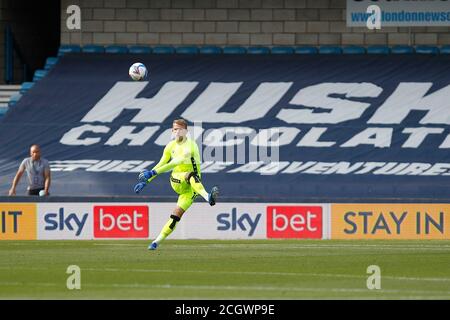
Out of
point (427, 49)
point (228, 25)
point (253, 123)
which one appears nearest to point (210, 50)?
point (228, 25)

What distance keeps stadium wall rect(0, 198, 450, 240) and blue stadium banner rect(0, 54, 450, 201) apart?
2568mm

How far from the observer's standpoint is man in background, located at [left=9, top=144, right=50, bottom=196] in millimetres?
24766

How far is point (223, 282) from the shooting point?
13.8m

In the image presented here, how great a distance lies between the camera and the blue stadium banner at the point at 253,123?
1090 inches

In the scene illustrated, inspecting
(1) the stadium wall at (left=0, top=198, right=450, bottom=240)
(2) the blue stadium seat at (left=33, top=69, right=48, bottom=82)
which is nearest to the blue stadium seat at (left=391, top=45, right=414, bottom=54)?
(1) the stadium wall at (left=0, top=198, right=450, bottom=240)

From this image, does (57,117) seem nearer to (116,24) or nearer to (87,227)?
(116,24)

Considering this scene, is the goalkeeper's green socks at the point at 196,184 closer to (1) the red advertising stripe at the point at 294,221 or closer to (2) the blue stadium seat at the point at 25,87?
(1) the red advertising stripe at the point at 294,221

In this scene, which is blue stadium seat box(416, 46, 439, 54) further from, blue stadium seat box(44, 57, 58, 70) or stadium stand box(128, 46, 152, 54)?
blue stadium seat box(44, 57, 58, 70)

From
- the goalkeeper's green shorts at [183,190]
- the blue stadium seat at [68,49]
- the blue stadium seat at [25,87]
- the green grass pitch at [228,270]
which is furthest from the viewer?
the blue stadium seat at [68,49]

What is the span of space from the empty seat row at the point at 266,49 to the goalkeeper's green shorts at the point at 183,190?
12.1 metres

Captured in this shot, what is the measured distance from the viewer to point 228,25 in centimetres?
3188

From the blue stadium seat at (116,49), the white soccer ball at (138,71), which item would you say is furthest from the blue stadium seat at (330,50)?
the white soccer ball at (138,71)
